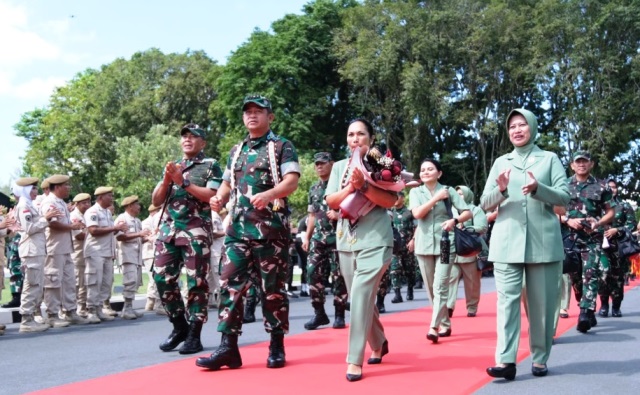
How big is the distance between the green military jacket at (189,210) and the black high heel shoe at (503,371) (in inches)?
122

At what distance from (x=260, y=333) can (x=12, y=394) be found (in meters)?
3.90

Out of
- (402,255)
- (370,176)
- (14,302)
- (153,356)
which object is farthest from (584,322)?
(14,302)

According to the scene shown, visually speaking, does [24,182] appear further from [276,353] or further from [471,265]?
[471,265]

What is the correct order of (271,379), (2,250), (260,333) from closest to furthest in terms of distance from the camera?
(271,379), (260,333), (2,250)

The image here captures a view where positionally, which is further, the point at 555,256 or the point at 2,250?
the point at 2,250

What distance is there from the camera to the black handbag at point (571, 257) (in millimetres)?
8071


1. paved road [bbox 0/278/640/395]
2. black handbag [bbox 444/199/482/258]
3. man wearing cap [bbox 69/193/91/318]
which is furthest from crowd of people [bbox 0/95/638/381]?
man wearing cap [bbox 69/193/91/318]

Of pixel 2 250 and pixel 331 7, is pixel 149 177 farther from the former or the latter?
pixel 2 250

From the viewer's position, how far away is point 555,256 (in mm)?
5883

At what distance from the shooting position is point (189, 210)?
7.19m

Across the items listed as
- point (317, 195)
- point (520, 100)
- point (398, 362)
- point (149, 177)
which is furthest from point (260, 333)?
point (149, 177)

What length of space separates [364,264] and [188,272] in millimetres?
2115

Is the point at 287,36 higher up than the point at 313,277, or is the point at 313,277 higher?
the point at 287,36

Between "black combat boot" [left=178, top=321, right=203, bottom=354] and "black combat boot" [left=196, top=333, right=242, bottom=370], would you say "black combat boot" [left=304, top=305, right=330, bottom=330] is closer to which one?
"black combat boot" [left=178, top=321, right=203, bottom=354]
